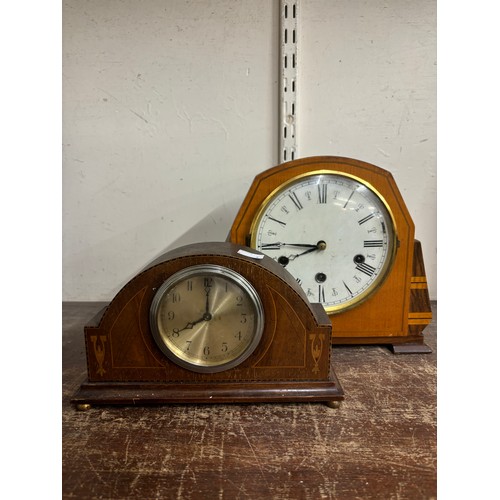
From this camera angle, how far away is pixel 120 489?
0.80 metres

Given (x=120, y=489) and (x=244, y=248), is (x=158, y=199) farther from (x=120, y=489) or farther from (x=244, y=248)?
(x=120, y=489)

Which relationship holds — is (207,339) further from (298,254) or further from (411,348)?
(411,348)

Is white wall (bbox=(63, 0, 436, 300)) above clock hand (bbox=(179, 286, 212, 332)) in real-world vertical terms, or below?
above

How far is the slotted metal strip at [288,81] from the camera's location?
1.60 m

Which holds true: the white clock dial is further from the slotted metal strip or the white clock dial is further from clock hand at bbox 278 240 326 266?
the slotted metal strip

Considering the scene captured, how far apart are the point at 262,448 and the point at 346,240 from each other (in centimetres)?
61

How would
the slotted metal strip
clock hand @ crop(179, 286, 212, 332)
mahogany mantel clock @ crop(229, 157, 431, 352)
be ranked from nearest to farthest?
clock hand @ crop(179, 286, 212, 332)
mahogany mantel clock @ crop(229, 157, 431, 352)
the slotted metal strip

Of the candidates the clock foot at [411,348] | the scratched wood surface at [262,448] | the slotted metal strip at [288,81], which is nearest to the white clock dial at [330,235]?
the clock foot at [411,348]

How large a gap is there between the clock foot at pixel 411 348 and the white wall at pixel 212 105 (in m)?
0.50

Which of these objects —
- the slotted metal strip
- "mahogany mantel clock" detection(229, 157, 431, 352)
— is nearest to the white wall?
the slotted metal strip

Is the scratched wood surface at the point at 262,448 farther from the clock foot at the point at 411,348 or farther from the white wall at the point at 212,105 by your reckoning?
the white wall at the point at 212,105

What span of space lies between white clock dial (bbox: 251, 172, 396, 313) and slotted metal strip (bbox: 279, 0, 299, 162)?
376mm

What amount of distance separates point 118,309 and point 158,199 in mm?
726

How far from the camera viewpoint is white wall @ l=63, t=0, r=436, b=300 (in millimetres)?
1618
